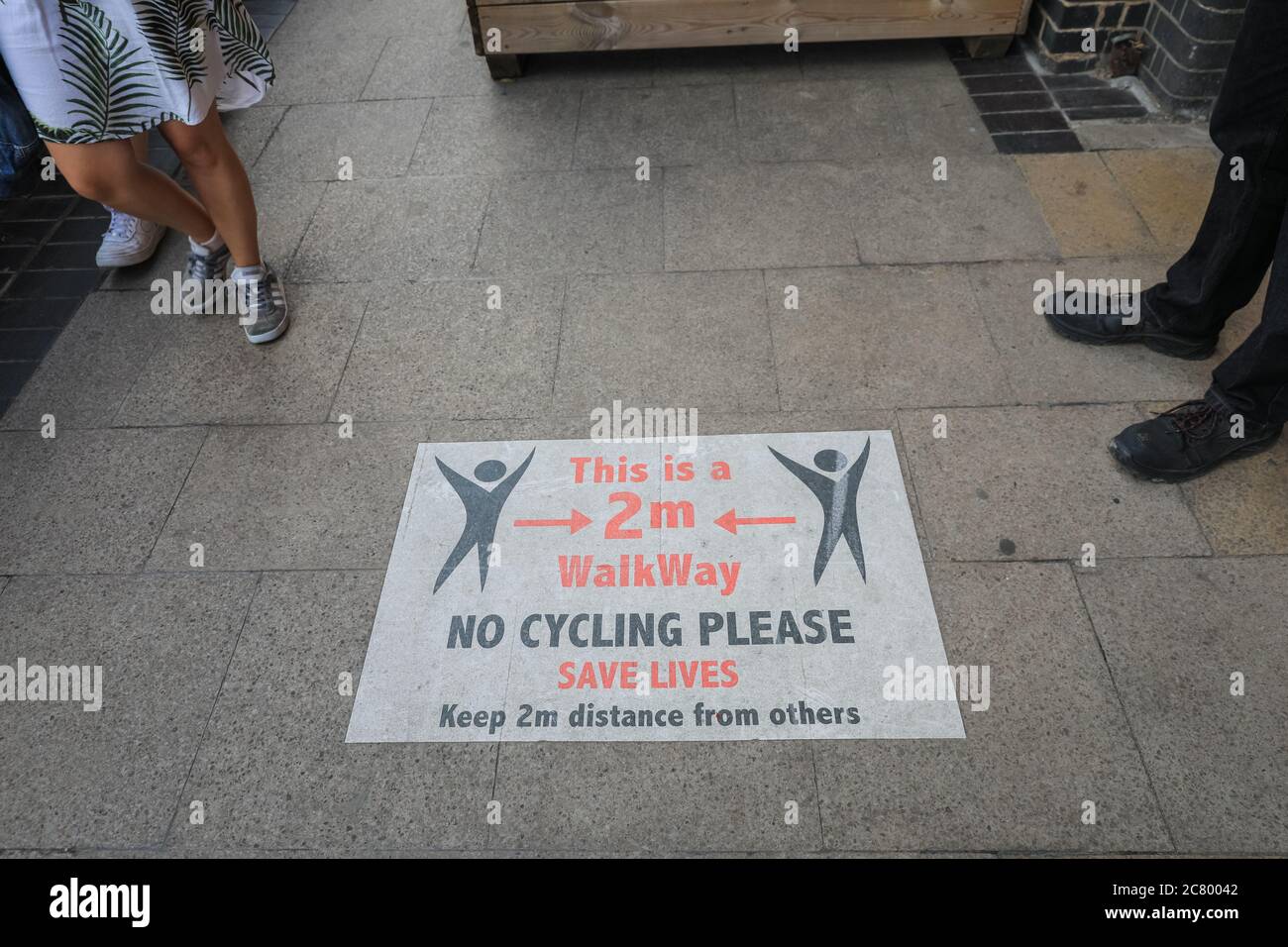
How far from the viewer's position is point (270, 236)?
359cm

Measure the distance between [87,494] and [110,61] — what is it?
135cm

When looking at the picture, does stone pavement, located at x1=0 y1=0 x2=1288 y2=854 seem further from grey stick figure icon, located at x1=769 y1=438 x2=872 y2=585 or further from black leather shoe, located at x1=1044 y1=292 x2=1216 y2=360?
grey stick figure icon, located at x1=769 y1=438 x2=872 y2=585

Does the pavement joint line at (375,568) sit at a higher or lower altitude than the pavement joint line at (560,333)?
lower

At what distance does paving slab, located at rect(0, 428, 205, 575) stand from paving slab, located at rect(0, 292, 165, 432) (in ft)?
0.32

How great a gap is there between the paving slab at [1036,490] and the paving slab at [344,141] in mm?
2840

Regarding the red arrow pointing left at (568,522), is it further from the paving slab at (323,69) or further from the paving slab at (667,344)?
the paving slab at (323,69)

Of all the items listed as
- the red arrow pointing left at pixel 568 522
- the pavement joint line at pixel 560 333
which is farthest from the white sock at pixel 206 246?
the red arrow pointing left at pixel 568 522

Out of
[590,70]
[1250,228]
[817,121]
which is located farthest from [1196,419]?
[590,70]

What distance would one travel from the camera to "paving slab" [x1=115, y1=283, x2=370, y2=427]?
2.90 metres

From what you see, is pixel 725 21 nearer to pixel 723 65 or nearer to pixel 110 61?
pixel 723 65

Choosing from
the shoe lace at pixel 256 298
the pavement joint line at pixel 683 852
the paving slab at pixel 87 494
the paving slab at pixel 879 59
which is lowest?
the pavement joint line at pixel 683 852

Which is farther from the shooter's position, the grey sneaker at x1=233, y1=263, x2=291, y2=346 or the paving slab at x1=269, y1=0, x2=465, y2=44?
the paving slab at x1=269, y1=0, x2=465, y2=44

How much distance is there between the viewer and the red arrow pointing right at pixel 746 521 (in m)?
2.42

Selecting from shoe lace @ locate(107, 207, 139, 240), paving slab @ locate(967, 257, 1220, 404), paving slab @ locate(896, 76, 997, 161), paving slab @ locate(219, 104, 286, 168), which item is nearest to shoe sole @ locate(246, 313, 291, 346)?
shoe lace @ locate(107, 207, 139, 240)
